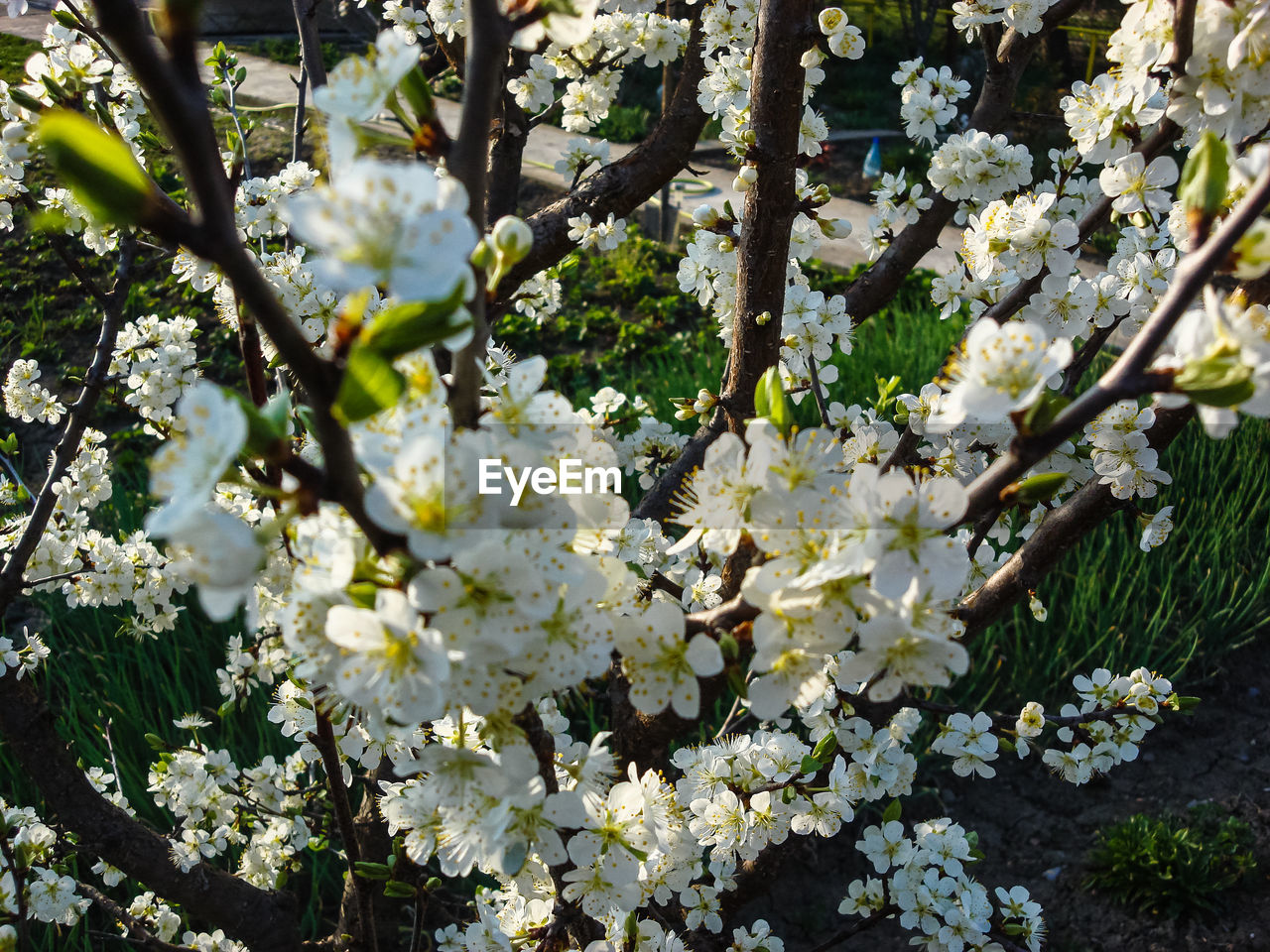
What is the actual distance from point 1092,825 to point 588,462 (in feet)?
8.99

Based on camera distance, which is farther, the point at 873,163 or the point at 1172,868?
the point at 873,163

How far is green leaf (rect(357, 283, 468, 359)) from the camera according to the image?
60cm

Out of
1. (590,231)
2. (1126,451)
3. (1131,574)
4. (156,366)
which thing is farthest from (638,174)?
(1131,574)

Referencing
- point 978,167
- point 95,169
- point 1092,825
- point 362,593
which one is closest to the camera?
point 95,169

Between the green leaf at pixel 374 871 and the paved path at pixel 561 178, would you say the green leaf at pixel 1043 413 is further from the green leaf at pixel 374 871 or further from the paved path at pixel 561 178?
the paved path at pixel 561 178

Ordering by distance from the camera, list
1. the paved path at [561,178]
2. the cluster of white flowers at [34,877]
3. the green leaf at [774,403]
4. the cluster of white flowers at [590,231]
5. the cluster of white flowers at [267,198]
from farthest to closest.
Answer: the paved path at [561,178], the cluster of white flowers at [590,231], the cluster of white flowers at [267,198], the cluster of white flowers at [34,877], the green leaf at [774,403]

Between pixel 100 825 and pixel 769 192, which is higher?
pixel 769 192

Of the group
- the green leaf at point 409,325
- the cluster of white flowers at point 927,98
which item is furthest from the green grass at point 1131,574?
the green leaf at point 409,325

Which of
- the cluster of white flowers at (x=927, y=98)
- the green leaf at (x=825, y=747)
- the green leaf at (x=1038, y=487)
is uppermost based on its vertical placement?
the cluster of white flowers at (x=927, y=98)

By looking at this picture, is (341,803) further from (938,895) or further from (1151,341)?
(1151,341)

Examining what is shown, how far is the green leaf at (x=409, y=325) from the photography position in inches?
23.8

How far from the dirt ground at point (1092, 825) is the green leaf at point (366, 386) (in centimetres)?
221

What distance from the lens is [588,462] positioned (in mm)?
822

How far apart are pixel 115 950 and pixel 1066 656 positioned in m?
2.90
